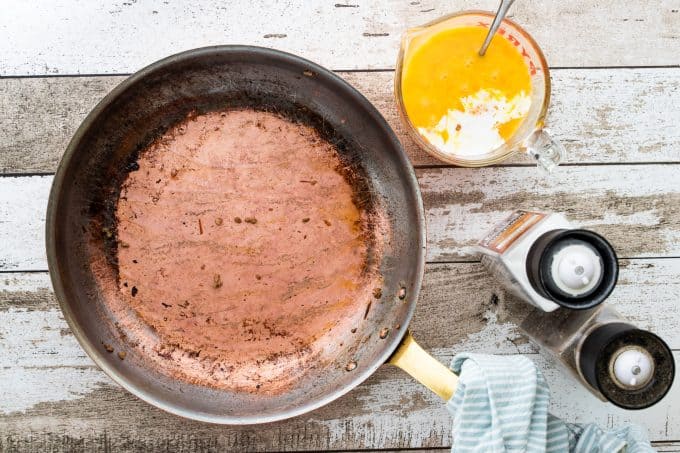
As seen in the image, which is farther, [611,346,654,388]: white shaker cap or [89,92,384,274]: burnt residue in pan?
[89,92,384,274]: burnt residue in pan

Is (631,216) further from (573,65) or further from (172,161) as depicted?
(172,161)

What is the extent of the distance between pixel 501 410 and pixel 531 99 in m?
0.34

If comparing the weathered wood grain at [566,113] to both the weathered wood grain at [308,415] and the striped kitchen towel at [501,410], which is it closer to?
the weathered wood grain at [308,415]

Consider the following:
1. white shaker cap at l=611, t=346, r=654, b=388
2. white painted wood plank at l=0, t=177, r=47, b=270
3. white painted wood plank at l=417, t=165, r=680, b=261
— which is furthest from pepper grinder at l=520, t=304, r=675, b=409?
white painted wood plank at l=0, t=177, r=47, b=270

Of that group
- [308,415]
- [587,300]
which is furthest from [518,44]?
[308,415]

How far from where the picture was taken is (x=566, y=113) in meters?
0.69

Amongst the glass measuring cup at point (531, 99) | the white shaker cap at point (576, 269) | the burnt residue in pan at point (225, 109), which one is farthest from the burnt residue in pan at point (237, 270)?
the white shaker cap at point (576, 269)

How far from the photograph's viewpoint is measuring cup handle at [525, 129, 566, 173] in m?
0.59

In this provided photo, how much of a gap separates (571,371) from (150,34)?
0.65 metres

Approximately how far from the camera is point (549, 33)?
2.23ft

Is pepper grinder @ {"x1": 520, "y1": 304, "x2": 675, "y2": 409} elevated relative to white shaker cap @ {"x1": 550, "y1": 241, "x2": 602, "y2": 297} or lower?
lower

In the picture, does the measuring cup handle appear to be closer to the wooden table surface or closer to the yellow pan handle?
the wooden table surface

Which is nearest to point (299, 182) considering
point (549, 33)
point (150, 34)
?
point (150, 34)

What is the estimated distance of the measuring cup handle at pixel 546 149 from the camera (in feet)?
1.94
